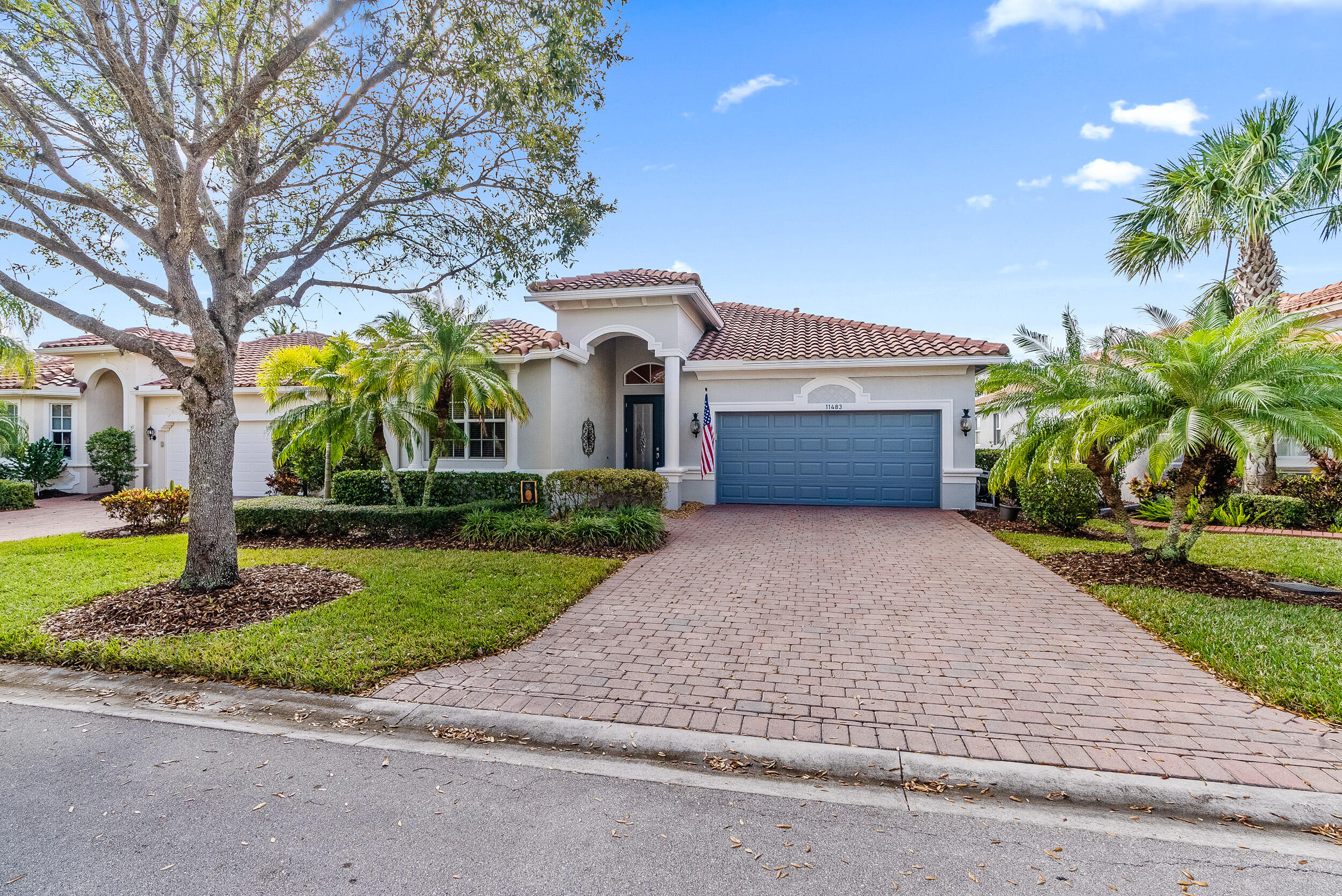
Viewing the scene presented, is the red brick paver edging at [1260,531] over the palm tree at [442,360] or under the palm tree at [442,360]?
under

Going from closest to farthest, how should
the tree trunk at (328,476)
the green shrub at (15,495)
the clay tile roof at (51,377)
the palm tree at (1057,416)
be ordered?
the palm tree at (1057,416) < the tree trunk at (328,476) < the green shrub at (15,495) < the clay tile roof at (51,377)

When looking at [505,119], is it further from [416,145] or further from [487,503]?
[487,503]

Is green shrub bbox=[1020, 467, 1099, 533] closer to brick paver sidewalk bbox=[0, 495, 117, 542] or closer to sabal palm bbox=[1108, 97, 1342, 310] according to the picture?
sabal palm bbox=[1108, 97, 1342, 310]

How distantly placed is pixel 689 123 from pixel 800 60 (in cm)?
231

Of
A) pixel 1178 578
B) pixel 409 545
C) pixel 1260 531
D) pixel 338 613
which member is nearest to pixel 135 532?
pixel 409 545

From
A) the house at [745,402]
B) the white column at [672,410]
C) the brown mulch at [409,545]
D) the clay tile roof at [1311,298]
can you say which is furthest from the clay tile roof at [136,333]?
the clay tile roof at [1311,298]

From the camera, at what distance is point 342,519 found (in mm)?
10695

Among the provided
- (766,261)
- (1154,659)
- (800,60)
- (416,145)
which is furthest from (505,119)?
(766,261)

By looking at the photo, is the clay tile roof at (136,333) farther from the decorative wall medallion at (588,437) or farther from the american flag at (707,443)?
the american flag at (707,443)

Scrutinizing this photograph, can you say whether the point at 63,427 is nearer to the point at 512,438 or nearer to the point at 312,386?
the point at 312,386

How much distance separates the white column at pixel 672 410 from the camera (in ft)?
46.8

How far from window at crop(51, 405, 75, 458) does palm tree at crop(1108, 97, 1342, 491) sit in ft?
88.2

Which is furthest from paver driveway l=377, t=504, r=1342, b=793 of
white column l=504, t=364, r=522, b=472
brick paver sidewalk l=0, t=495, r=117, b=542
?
brick paver sidewalk l=0, t=495, r=117, b=542

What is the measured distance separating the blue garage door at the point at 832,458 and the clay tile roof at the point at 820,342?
4.50ft
